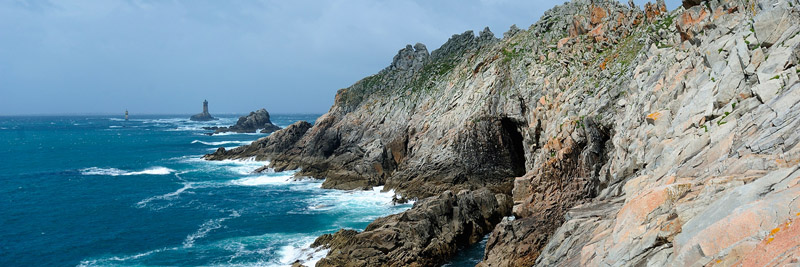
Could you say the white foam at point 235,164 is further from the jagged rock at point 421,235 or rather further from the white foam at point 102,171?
the jagged rock at point 421,235

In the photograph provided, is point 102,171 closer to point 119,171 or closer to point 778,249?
point 119,171

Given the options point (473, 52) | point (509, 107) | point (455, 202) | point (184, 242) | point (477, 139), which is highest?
point (473, 52)

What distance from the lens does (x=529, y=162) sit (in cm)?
4269

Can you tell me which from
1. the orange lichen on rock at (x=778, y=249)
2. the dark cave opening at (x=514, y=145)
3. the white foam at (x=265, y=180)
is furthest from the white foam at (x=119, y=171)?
the orange lichen on rock at (x=778, y=249)

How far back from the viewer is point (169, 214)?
49.2 meters

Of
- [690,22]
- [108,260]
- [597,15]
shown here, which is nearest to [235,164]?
[108,260]

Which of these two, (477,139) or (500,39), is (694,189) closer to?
(477,139)

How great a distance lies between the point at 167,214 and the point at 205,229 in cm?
884

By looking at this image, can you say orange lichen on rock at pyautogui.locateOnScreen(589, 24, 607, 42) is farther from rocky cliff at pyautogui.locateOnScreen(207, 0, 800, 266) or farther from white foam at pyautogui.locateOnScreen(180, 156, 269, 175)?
white foam at pyautogui.locateOnScreen(180, 156, 269, 175)

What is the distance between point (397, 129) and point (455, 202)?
1217 inches

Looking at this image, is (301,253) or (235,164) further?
(235,164)

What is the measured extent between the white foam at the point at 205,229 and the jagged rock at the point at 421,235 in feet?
39.9

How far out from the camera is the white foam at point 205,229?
1556 inches

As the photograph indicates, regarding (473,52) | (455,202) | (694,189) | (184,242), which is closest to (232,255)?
(184,242)
